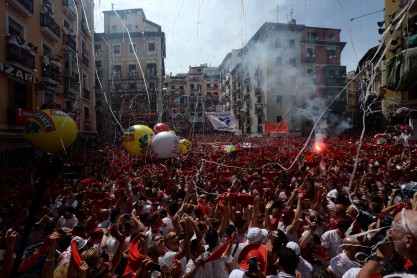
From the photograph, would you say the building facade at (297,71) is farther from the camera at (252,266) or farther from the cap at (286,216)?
the camera at (252,266)

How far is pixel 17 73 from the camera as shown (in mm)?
14281

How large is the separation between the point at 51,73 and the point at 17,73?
306cm

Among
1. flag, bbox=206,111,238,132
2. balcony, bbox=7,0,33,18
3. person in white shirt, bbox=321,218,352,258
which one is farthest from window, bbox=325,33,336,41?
person in white shirt, bbox=321,218,352,258

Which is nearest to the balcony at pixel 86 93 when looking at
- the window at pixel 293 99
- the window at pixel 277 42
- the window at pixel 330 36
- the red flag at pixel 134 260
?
the red flag at pixel 134 260

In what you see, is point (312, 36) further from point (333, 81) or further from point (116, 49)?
point (116, 49)

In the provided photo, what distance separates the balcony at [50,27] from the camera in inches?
666

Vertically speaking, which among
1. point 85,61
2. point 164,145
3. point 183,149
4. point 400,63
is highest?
point 85,61

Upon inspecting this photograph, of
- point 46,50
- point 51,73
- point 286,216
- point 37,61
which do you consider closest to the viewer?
point 286,216

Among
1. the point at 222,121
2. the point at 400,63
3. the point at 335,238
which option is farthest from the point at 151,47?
the point at 335,238

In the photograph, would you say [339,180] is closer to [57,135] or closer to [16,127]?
[57,135]

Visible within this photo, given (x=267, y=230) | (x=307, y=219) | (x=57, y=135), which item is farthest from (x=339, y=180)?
(x=57, y=135)

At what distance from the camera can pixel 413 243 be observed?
5.59 ft

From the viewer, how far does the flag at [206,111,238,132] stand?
562 inches

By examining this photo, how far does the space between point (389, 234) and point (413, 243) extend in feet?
0.68
